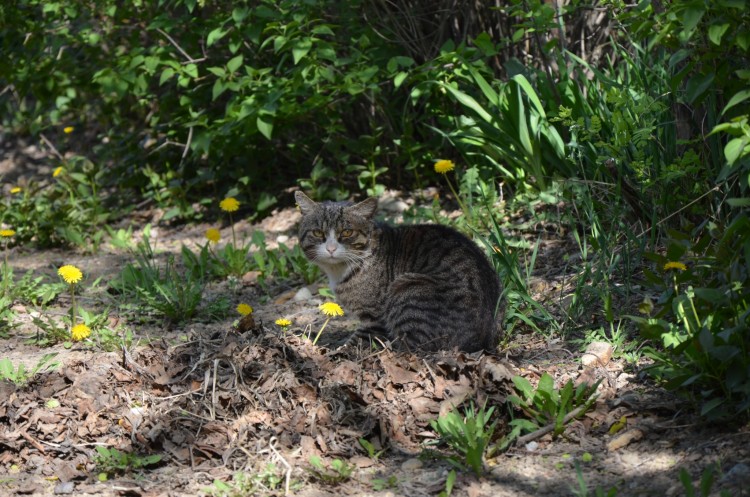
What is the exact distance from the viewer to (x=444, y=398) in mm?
3406

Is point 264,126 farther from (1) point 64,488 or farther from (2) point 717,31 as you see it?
(2) point 717,31

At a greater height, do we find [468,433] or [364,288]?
[468,433]

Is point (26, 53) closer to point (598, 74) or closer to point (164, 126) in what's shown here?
point (164, 126)

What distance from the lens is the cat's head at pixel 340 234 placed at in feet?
15.2

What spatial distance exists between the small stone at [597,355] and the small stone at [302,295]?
191cm

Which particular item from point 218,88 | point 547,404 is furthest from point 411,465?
point 218,88

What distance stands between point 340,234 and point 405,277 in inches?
19.0

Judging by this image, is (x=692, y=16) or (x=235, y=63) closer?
(x=692, y=16)

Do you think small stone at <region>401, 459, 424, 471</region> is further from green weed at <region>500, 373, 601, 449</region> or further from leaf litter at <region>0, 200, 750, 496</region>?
green weed at <region>500, 373, 601, 449</region>

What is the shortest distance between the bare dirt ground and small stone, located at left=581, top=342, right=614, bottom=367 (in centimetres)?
6

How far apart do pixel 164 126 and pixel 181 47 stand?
2.57ft

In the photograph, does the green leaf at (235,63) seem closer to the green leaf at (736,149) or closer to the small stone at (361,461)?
the small stone at (361,461)

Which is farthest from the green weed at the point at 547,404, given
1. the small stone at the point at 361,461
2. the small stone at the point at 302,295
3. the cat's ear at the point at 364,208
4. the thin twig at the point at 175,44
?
the thin twig at the point at 175,44

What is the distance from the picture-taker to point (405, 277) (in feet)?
14.5
